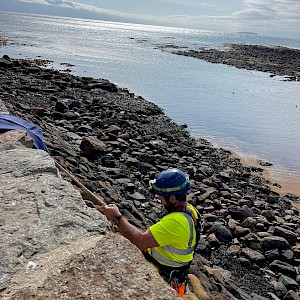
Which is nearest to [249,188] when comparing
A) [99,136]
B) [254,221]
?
[254,221]

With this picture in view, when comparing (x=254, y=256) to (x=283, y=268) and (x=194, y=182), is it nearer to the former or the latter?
(x=283, y=268)

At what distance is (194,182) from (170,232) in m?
7.97

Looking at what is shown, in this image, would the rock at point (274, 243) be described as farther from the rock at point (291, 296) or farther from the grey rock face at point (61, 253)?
the grey rock face at point (61, 253)

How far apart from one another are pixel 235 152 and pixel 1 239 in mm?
13889

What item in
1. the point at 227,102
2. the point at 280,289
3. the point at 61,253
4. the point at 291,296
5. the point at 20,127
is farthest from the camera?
the point at 227,102

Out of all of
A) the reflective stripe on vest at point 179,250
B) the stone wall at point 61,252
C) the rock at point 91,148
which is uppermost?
the stone wall at point 61,252

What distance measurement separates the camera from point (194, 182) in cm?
1119

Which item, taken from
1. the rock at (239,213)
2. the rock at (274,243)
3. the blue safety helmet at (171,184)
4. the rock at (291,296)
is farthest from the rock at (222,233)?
the blue safety helmet at (171,184)

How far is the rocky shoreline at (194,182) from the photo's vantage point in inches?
289

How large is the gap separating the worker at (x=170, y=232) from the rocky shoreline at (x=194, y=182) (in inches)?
29.5

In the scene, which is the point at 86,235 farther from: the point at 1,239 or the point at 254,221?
the point at 254,221

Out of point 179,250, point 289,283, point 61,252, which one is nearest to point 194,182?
point 289,283

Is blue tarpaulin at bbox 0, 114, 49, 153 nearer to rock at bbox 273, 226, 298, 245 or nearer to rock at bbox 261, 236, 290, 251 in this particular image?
rock at bbox 261, 236, 290, 251

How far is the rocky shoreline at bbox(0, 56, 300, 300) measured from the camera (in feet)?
24.1
